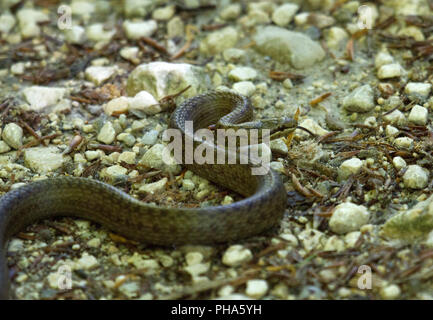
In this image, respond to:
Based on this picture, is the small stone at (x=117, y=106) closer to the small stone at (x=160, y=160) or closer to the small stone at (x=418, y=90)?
the small stone at (x=160, y=160)

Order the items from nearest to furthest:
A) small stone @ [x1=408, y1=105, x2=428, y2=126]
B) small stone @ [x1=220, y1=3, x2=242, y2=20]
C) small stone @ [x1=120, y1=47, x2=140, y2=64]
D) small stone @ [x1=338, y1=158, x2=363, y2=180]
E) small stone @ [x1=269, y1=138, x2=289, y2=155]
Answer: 1. small stone @ [x1=338, y1=158, x2=363, y2=180]
2. small stone @ [x1=269, y1=138, x2=289, y2=155]
3. small stone @ [x1=408, y1=105, x2=428, y2=126]
4. small stone @ [x1=120, y1=47, x2=140, y2=64]
5. small stone @ [x1=220, y1=3, x2=242, y2=20]

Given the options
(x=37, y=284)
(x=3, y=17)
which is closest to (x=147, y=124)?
(x=37, y=284)

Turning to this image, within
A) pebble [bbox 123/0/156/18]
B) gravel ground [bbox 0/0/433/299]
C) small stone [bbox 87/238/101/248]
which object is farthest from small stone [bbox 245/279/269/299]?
pebble [bbox 123/0/156/18]

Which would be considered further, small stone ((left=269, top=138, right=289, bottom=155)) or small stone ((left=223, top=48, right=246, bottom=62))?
small stone ((left=223, top=48, right=246, bottom=62))

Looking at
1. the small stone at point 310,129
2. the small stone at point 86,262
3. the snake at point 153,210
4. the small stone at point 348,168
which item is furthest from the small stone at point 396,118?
the small stone at point 86,262

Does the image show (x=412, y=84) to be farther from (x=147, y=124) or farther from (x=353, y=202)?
(x=147, y=124)

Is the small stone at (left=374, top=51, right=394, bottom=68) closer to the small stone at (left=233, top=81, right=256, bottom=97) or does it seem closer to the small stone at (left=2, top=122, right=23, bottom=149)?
the small stone at (left=233, top=81, right=256, bottom=97)
